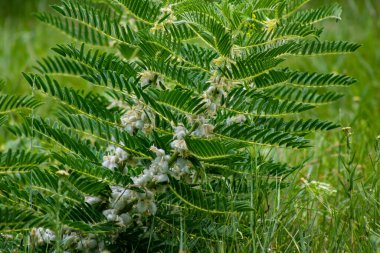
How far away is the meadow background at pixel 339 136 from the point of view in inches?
83.8

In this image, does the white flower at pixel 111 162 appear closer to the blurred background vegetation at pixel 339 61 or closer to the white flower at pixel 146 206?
the white flower at pixel 146 206

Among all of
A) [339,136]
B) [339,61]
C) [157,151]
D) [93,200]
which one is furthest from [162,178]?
[339,61]

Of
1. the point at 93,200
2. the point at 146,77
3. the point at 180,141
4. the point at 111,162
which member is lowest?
the point at 93,200

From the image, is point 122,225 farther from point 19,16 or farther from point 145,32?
point 19,16

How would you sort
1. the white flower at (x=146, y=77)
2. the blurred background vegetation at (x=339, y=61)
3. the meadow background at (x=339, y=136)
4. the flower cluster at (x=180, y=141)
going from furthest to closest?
the blurred background vegetation at (x=339, y=61) → the meadow background at (x=339, y=136) → the white flower at (x=146, y=77) → the flower cluster at (x=180, y=141)

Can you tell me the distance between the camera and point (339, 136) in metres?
3.19

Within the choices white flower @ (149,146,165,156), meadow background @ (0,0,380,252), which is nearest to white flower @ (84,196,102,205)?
white flower @ (149,146,165,156)

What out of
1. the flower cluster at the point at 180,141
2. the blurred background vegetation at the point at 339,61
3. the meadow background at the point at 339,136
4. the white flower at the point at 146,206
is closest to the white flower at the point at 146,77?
the flower cluster at the point at 180,141

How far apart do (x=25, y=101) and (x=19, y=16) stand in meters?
4.55

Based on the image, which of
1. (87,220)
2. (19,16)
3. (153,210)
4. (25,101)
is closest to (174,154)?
(153,210)

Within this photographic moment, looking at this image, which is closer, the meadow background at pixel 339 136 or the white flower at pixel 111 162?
the white flower at pixel 111 162

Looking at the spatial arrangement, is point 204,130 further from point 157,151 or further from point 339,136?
point 339,136

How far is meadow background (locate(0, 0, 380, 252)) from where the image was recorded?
→ 83.8 inches

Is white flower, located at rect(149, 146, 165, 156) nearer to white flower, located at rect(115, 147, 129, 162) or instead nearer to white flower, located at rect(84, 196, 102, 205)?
white flower, located at rect(115, 147, 129, 162)
